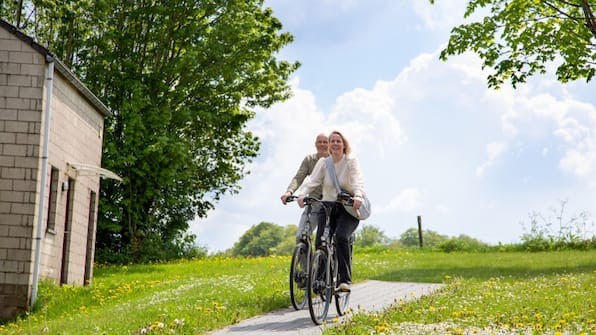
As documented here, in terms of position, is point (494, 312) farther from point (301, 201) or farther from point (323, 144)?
point (323, 144)

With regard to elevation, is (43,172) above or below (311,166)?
above

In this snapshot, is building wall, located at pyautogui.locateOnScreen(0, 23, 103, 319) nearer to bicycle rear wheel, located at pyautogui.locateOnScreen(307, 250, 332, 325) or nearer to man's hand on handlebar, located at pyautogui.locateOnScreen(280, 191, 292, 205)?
man's hand on handlebar, located at pyautogui.locateOnScreen(280, 191, 292, 205)

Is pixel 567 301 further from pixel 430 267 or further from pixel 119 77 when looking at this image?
pixel 119 77

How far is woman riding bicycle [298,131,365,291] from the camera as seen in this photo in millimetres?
9547

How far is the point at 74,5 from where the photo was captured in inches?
1166

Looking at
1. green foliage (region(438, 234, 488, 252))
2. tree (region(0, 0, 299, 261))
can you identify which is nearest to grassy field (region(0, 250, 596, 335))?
green foliage (region(438, 234, 488, 252))

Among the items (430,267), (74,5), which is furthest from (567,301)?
(74,5)

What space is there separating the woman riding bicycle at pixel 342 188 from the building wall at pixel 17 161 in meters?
10.4

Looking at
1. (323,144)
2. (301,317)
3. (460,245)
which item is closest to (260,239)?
(460,245)

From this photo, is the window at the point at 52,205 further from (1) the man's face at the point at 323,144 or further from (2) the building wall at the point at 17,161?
(1) the man's face at the point at 323,144

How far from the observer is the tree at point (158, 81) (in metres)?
30.4

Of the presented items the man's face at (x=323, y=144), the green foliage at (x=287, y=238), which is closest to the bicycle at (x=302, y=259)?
the man's face at (x=323, y=144)

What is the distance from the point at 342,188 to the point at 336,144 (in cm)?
58

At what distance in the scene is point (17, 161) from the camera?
18.0m
